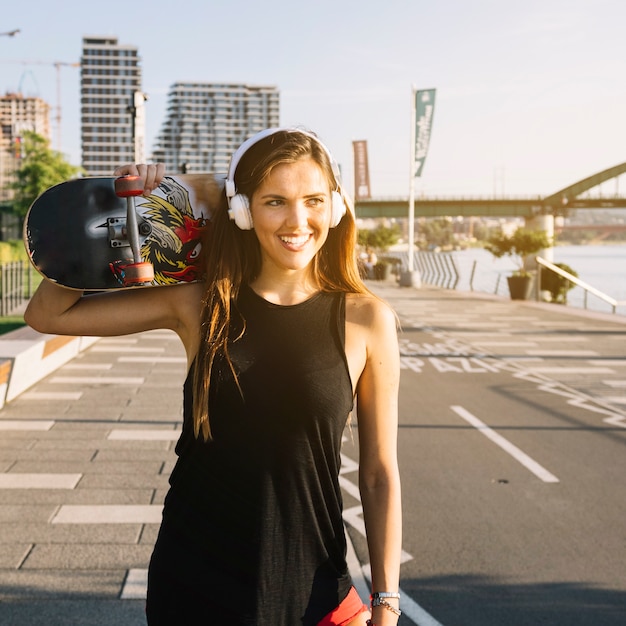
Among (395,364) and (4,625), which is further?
(4,625)

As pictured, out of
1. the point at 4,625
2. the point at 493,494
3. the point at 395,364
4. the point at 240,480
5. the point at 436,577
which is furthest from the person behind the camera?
the point at 493,494

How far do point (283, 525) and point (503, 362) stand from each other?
12039mm

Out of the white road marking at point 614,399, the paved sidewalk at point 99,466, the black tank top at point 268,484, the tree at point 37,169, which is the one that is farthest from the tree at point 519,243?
the black tank top at point 268,484

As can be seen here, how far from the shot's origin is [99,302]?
7.12ft

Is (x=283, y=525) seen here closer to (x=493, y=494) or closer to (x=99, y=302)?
(x=99, y=302)

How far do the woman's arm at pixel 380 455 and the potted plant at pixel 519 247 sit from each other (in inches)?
989

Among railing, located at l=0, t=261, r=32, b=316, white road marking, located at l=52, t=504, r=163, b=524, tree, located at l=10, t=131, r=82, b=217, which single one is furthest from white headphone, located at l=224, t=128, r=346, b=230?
tree, located at l=10, t=131, r=82, b=217

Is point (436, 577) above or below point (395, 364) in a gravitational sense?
below

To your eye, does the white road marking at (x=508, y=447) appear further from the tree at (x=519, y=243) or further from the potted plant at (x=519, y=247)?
the tree at (x=519, y=243)

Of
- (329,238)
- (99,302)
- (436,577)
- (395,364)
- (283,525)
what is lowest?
(436,577)

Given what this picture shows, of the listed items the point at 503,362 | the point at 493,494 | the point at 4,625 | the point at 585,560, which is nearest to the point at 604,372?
the point at 503,362

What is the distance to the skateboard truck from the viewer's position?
2.15 metres

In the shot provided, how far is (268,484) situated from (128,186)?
85cm

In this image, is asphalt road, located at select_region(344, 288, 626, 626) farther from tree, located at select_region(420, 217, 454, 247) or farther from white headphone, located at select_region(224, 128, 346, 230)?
tree, located at select_region(420, 217, 454, 247)
